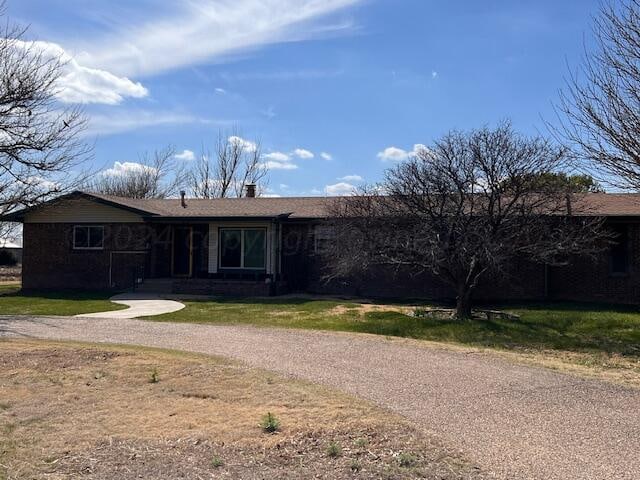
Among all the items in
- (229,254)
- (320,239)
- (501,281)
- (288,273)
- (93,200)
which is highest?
(93,200)

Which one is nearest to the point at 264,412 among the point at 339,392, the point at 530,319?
the point at 339,392

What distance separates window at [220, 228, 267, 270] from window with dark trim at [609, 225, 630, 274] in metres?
11.7

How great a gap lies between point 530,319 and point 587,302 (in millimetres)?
5006

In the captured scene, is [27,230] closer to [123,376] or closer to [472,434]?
[123,376]

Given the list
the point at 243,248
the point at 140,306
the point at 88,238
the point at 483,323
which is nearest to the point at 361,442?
the point at 483,323

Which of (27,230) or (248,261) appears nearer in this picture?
(248,261)

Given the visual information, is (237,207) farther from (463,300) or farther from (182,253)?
(463,300)

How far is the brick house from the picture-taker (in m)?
20.5

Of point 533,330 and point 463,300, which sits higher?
point 463,300

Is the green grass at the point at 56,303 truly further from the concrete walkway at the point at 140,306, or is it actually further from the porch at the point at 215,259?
the porch at the point at 215,259

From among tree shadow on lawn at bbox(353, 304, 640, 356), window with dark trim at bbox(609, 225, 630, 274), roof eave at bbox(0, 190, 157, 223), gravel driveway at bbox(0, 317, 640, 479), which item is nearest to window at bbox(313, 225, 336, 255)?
roof eave at bbox(0, 190, 157, 223)

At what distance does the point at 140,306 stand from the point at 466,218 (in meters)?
9.80

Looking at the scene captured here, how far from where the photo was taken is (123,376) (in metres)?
8.74

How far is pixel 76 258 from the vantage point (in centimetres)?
2578
